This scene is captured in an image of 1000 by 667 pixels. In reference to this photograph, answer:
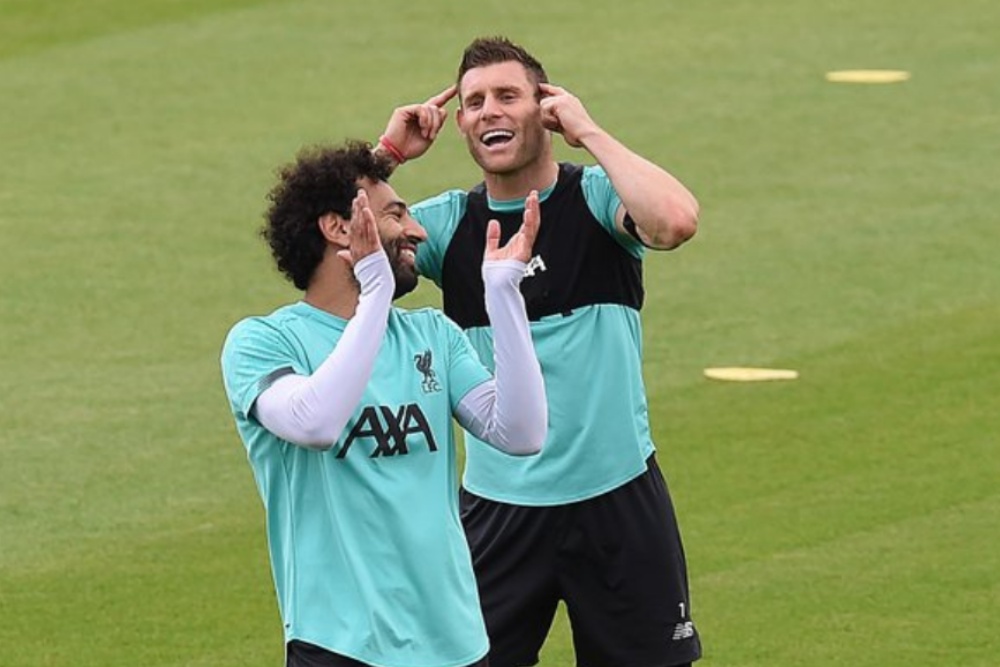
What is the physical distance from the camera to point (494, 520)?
25.0 ft

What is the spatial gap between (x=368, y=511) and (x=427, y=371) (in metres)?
0.38

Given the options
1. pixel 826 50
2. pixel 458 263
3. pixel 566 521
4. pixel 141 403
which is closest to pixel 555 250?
pixel 458 263

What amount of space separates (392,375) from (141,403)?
628 centimetres

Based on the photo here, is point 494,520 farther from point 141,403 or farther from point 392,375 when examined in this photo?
point 141,403

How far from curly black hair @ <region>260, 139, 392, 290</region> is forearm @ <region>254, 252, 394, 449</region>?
0.23 meters

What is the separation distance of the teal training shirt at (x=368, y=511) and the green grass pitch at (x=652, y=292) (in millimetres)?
3052

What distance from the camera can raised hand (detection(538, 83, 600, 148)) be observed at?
291 inches

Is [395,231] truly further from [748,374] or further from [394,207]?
[748,374]

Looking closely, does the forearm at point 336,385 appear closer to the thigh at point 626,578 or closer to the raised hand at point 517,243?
the raised hand at point 517,243

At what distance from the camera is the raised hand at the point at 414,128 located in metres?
7.77

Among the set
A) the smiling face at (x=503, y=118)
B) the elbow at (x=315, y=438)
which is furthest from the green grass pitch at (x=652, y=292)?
the elbow at (x=315, y=438)

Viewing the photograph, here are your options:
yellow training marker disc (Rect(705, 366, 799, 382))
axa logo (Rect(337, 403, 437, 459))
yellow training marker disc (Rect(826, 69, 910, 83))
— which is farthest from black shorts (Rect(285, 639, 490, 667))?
yellow training marker disc (Rect(826, 69, 910, 83))

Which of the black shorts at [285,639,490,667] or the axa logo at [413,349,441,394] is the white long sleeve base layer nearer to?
the axa logo at [413,349,441,394]

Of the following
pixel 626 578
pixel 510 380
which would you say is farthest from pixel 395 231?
pixel 626 578
